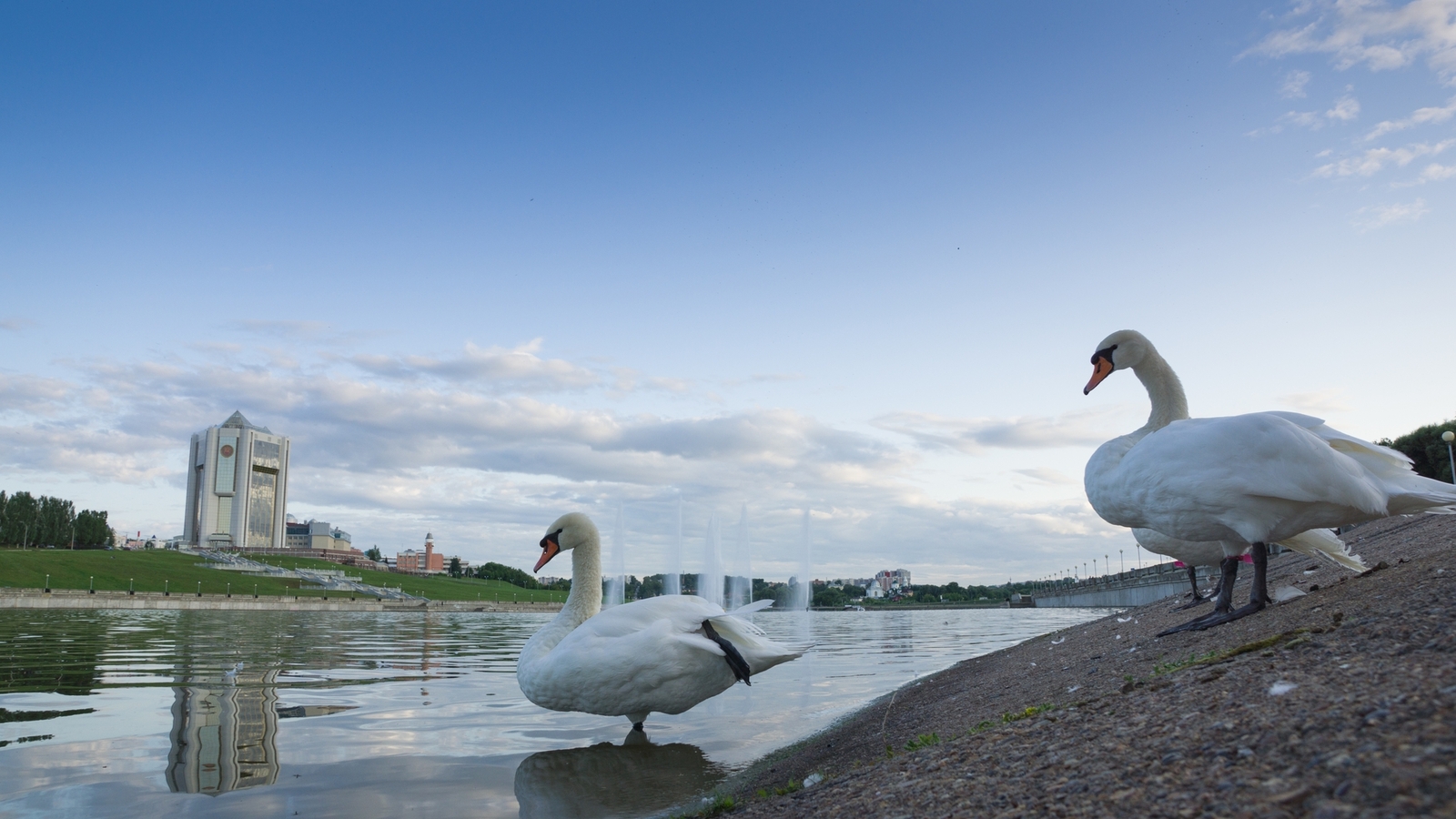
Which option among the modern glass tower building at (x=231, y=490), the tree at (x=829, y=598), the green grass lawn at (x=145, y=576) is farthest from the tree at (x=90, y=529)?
the tree at (x=829, y=598)

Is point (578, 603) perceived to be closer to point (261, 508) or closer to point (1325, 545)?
point (1325, 545)

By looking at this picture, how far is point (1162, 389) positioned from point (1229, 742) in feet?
20.3

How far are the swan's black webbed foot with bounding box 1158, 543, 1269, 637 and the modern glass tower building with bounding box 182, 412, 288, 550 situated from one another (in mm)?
211953

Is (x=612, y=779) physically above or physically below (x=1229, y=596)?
below

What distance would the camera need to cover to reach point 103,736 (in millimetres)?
7078

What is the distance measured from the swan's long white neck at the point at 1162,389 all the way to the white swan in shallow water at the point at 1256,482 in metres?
1.43

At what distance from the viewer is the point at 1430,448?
4884 cm

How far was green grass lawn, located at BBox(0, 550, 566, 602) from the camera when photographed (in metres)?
78.1

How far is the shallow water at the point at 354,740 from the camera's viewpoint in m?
5.36

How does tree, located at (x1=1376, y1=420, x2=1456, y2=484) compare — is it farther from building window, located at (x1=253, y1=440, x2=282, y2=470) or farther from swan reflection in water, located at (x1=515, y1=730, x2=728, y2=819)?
building window, located at (x1=253, y1=440, x2=282, y2=470)

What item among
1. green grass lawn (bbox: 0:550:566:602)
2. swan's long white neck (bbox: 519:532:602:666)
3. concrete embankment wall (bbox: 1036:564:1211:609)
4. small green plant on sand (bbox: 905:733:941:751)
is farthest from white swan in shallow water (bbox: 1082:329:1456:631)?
green grass lawn (bbox: 0:550:566:602)

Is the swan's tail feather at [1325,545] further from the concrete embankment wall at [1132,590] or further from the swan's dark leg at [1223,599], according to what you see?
the concrete embankment wall at [1132,590]

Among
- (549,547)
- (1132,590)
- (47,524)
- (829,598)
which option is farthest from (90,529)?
(549,547)

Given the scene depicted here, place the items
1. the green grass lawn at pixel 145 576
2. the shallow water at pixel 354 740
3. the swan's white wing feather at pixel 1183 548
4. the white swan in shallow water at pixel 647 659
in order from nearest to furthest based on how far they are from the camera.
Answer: the shallow water at pixel 354 740
the white swan in shallow water at pixel 647 659
the swan's white wing feather at pixel 1183 548
the green grass lawn at pixel 145 576
